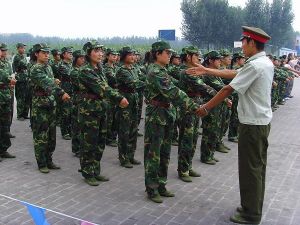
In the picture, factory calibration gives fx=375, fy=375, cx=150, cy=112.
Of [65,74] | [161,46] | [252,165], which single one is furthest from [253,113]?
[65,74]

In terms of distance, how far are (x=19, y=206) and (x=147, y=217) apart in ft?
5.12

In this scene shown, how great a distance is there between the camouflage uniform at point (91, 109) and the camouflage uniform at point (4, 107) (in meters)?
1.69

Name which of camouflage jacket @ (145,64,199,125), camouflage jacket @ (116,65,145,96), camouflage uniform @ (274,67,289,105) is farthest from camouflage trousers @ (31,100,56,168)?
camouflage uniform @ (274,67,289,105)

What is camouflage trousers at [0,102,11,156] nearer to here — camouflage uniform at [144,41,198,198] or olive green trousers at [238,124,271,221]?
camouflage uniform at [144,41,198,198]

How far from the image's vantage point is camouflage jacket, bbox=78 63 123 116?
5156 mm

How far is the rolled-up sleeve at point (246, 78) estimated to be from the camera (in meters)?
3.90

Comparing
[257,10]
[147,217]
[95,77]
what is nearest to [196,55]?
[95,77]

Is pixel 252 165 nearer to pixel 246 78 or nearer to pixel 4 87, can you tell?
pixel 246 78

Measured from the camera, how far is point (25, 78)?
9742 mm

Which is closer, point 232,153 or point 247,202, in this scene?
point 247,202

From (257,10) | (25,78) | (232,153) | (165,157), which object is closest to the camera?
(165,157)

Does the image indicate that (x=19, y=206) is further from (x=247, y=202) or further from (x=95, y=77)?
(x=247, y=202)

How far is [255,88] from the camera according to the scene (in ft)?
13.0

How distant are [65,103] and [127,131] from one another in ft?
7.38
